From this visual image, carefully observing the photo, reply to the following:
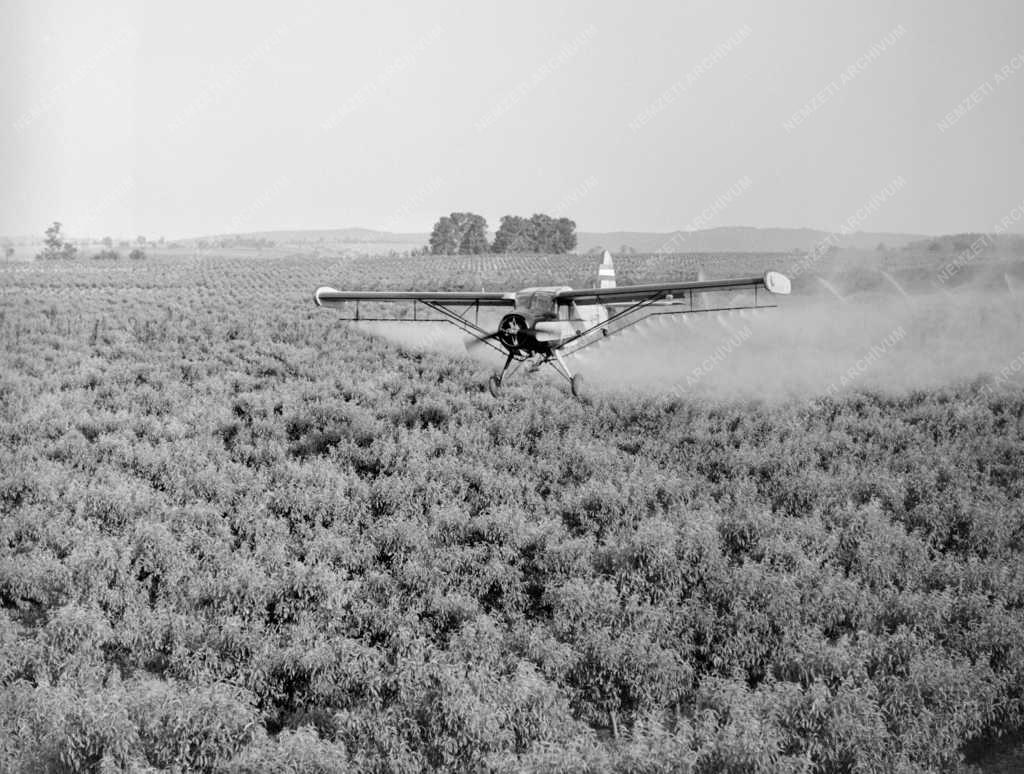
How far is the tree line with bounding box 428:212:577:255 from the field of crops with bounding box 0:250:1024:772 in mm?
91766

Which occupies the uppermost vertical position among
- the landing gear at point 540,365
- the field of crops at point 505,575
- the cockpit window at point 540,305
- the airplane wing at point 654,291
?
the airplane wing at point 654,291

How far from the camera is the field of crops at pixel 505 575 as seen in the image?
897 cm

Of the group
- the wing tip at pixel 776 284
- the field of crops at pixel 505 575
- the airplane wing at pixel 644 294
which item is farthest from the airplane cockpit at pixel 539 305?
the wing tip at pixel 776 284

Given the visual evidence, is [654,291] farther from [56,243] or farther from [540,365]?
[56,243]

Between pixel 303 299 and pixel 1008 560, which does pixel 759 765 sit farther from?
pixel 303 299

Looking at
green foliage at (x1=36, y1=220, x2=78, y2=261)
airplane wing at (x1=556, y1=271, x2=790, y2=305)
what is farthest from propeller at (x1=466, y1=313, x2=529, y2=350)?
green foliage at (x1=36, y1=220, x2=78, y2=261)

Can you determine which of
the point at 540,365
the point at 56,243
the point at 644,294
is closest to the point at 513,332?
the point at 540,365

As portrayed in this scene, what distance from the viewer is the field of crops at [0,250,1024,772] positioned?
8969 mm

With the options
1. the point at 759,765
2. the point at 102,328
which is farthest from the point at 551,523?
the point at 102,328

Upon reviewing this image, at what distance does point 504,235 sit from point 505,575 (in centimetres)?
10452

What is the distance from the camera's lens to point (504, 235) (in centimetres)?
11394

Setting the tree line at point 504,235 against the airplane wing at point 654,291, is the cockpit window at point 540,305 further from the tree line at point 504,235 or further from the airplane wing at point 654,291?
the tree line at point 504,235

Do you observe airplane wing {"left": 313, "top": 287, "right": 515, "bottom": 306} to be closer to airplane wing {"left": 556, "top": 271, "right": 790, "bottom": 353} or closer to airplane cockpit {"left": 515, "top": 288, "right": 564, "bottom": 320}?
airplane cockpit {"left": 515, "top": 288, "right": 564, "bottom": 320}

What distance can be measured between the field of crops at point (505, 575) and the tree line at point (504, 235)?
91766mm
